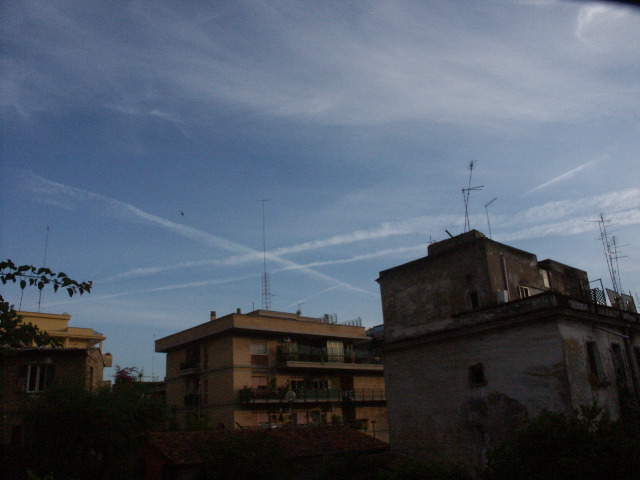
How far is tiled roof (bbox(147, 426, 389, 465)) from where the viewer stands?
24.2 metres

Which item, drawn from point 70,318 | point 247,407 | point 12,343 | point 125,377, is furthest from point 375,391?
point 12,343

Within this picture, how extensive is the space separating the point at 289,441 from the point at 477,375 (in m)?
9.63

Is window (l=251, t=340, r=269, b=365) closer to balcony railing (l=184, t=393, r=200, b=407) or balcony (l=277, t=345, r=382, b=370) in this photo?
balcony (l=277, t=345, r=382, b=370)

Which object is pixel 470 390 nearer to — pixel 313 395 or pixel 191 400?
pixel 313 395

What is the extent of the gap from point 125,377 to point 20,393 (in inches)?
412

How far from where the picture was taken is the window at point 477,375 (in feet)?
85.1

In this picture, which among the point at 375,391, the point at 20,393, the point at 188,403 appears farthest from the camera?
the point at 375,391

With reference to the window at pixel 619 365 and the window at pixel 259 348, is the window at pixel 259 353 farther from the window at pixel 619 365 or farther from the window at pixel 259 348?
the window at pixel 619 365

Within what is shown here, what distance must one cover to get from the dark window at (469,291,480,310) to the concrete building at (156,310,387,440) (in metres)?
16.3

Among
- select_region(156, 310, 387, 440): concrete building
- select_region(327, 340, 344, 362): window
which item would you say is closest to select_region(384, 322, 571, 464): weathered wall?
select_region(156, 310, 387, 440): concrete building

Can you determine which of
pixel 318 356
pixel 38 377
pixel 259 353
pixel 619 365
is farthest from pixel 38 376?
pixel 619 365

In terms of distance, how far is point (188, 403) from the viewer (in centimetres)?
4531

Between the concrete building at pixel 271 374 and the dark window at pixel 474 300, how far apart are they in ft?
53.4

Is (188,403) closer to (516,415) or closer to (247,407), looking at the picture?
(247,407)
